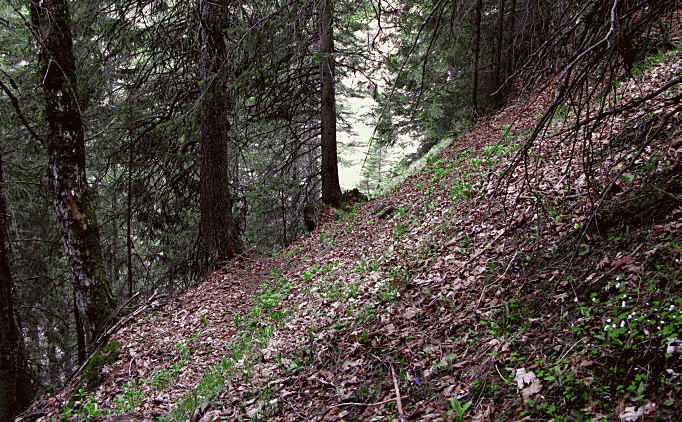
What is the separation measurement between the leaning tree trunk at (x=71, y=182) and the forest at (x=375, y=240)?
4cm

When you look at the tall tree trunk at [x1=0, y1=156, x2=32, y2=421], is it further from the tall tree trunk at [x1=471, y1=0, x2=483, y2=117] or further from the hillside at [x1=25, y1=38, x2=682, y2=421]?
the tall tree trunk at [x1=471, y1=0, x2=483, y2=117]

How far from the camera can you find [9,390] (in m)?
6.61

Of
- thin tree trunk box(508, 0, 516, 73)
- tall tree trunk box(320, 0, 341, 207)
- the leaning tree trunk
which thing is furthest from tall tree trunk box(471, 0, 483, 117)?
the leaning tree trunk

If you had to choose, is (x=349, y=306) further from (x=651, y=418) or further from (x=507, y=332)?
(x=651, y=418)

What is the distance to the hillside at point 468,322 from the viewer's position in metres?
2.42

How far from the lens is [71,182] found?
652 cm

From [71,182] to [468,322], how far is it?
6.76 metres

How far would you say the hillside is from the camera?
95.1 inches

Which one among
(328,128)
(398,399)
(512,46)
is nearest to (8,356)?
(398,399)

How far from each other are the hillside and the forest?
2cm

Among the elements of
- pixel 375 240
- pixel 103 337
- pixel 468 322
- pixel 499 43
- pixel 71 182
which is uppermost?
pixel 499 43

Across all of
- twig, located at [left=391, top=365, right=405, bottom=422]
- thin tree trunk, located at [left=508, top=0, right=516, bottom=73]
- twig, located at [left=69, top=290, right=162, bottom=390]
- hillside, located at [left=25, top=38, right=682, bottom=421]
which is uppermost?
thin tree trunk, located at [left=508, top=0, right=516, bottom=73]

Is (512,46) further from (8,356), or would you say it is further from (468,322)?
(8,356)

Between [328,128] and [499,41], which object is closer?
[328,128]
